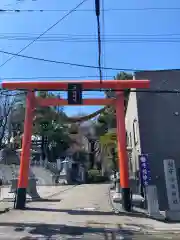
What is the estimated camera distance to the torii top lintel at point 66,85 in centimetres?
1647

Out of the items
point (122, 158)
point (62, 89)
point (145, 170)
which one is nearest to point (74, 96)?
point (62, 89)

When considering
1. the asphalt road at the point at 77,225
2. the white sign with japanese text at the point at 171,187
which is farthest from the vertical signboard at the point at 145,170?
the asphalt road at the point at 77,225

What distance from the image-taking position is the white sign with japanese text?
14.1m

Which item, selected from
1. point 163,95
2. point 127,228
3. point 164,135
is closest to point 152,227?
point 127,228

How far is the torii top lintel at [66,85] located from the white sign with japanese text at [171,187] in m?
4.41

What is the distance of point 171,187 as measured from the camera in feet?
47.4

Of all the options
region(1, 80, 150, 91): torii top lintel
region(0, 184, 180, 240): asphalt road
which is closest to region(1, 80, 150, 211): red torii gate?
region(1, 80, 150, 91): torii top lintel

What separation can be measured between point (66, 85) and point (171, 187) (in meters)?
7.30

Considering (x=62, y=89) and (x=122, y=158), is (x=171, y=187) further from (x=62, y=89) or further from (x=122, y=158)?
(x=62, y=89)

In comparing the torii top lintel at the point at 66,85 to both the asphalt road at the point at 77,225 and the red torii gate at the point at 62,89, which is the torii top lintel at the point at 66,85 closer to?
the red torii gate at the point at 62,89

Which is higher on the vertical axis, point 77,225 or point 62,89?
point 62,89

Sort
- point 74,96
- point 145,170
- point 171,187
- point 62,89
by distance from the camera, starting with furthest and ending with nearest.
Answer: point 62,89 → point 145,170 → point 74,96 → point 171,187

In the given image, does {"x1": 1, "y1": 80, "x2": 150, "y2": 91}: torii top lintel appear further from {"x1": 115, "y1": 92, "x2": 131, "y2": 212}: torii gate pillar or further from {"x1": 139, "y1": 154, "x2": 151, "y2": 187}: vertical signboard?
{"x1": 139, "y1": 154, "x2": 151, "y2": 187}: vertical signboard

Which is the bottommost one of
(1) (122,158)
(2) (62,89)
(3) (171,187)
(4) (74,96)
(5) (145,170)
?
(3) (171,187)
